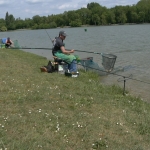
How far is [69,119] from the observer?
5188 mm

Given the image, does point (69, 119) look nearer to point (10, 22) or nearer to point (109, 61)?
point (109, 61)

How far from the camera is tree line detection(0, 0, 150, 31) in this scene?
356 feet

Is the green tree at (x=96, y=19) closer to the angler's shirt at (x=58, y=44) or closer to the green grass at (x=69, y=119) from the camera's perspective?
the angler's shirt at (x=58, y=44)

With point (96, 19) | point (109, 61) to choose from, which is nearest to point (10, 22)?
point (96, 19)

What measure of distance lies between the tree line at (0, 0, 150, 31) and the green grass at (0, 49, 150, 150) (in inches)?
3853

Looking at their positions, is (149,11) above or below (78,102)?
above

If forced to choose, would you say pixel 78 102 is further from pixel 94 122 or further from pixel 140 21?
pixel 140 21

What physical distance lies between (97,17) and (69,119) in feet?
374

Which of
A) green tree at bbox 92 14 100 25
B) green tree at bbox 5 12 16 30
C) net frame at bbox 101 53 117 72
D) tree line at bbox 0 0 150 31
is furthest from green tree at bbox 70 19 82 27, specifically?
net frame at bbox 101 53 117 72

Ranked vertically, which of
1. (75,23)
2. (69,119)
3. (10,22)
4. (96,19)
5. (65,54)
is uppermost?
(96,19)

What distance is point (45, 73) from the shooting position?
9.60 metres

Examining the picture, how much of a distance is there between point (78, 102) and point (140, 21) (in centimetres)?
10703

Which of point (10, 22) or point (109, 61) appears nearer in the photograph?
point (109, 61)

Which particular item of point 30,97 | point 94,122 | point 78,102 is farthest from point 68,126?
point 30,97
